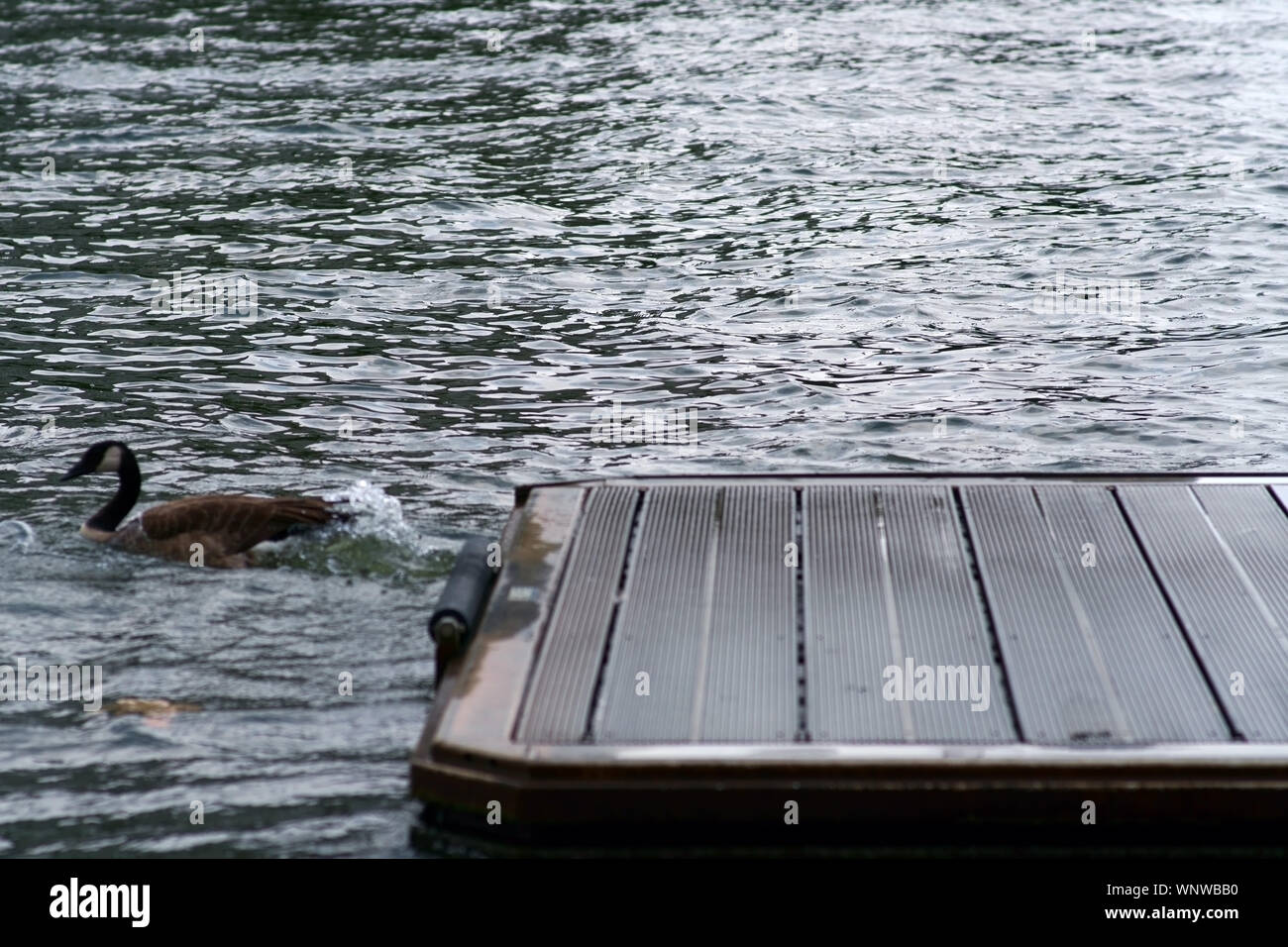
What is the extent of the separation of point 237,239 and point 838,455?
768 cm

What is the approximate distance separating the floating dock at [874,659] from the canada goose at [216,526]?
148 centimetres

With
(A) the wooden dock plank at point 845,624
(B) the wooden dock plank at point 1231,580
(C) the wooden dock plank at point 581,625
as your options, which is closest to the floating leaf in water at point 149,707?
(C) the wooden dock plank at point 581,625

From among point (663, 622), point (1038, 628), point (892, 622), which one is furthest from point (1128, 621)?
point (663, 622)

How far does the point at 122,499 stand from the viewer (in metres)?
8.59

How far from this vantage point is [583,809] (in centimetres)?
509

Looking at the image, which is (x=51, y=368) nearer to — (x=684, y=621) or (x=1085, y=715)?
(x=684, y=621)

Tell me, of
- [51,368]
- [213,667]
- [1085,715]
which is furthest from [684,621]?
[51,368]

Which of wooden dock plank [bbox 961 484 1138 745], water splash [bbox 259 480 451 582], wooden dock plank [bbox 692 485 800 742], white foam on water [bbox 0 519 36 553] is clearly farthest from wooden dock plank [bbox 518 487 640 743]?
white foam on water [bbox 0 519 36 553]

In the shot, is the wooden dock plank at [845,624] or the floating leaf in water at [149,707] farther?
the floating leaf in water at [149,707]

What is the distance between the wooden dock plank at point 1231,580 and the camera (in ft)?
17.9

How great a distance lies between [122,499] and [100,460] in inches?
17.7

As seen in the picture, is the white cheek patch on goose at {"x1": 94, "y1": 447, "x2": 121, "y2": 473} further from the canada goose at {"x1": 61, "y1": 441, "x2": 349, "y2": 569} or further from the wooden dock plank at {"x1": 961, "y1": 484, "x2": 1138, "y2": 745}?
the wooden dock plank at {"x1": 961, "y1": 484, "x2": 1138, "y2": 745}

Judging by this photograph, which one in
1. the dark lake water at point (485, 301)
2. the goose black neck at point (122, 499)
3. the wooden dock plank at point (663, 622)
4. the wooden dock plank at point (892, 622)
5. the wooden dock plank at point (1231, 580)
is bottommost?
the dark lake water at point (485, 301)

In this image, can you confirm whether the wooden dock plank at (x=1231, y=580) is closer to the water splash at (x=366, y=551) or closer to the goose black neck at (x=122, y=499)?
the water splash at (x=366, y=551)
